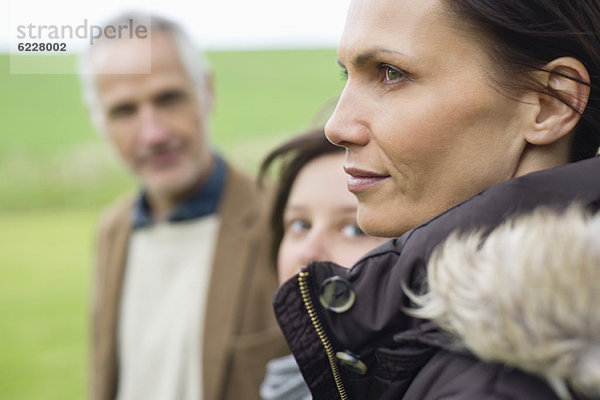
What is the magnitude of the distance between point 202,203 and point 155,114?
522 mm

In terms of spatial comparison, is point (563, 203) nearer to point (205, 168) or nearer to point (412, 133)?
point (412, 133)

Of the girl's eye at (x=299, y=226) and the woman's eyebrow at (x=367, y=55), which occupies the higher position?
the woman's eyebrow at (x=367, y=55)

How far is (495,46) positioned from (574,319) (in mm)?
564

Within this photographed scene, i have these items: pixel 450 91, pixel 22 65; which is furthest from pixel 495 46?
pixel 22 65

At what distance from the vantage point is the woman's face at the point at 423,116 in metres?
1.17

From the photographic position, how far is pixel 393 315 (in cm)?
104

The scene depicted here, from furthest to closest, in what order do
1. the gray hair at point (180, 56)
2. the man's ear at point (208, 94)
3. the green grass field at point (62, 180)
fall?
the green grass field at point (62, 180) < the man's ear at point (208, 94) < the gray hair at point (180, 56)

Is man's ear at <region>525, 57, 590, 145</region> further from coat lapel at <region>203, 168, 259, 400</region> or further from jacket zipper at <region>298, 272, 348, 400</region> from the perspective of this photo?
coat lapel at <region>203, 168, 259, 400</region>

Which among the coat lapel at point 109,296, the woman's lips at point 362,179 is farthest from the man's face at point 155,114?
the woman's lips at point 362,179

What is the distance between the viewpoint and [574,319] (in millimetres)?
779

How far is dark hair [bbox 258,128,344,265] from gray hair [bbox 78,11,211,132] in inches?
56.2

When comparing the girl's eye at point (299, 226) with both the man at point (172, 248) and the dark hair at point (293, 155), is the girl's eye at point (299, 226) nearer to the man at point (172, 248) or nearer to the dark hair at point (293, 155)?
the dark hair at point (293, 155)

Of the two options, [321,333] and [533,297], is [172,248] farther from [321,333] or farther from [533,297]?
[533,297]

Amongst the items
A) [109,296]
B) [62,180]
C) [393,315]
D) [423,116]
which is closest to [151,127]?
[109,296]
